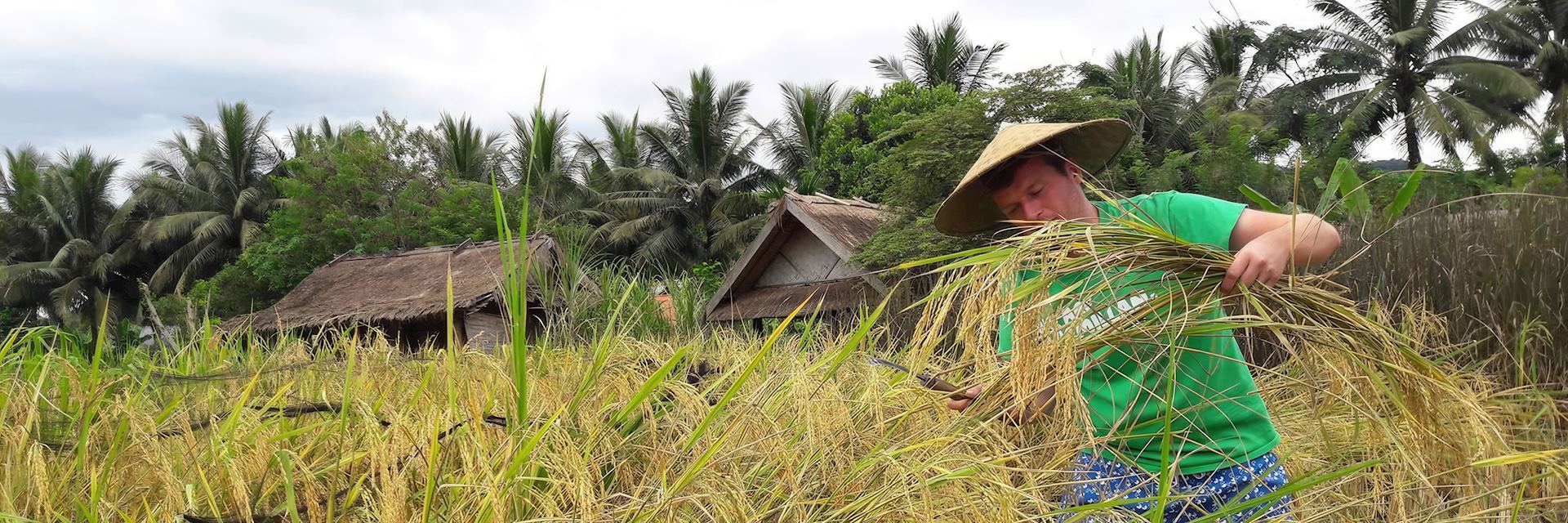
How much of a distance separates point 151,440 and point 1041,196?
1.76 metres

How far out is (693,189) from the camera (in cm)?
2411

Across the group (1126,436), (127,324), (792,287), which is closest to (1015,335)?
(1126,436)

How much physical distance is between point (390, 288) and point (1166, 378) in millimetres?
12693

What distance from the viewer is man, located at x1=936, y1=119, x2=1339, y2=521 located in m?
1.57

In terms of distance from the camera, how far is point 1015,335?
148 cm

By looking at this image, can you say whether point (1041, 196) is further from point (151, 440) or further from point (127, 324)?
point (127, 324)

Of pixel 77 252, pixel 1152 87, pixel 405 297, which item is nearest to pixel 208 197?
pixel 77 252

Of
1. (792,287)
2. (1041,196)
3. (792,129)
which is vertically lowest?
(792,287)

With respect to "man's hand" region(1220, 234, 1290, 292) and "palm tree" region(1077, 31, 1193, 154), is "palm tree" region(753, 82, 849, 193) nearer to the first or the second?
"palm tree" region(1077, 31, 1193, 154)

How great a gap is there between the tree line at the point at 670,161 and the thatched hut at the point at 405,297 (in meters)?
2.69

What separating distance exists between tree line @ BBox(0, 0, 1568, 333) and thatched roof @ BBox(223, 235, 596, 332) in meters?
2.64

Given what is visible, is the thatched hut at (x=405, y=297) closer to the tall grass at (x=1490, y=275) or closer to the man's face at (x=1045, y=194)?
the tall grass at (x=1490, y=275)

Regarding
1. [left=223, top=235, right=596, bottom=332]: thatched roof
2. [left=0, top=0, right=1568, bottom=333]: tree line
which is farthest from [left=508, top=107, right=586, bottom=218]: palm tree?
[left=223, top=235, right=596, bottom=332]: thatched roof

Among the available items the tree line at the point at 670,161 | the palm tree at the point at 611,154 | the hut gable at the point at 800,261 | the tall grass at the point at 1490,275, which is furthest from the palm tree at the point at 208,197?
the tall grass at the point at 1490,275
